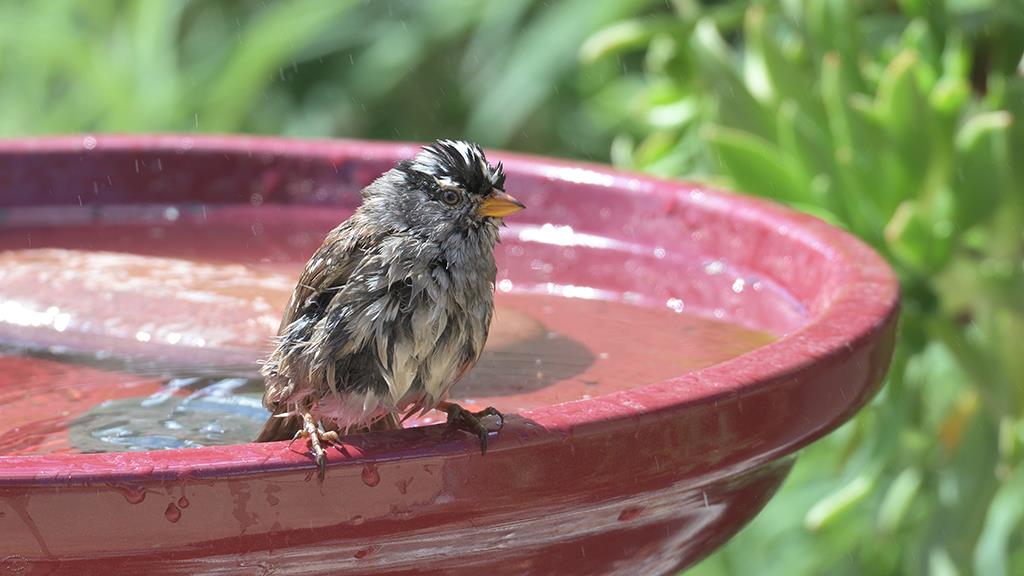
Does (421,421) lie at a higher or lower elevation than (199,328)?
lower

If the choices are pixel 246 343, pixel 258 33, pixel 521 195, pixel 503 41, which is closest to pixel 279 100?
pixel 258 33

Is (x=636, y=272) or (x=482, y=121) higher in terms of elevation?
(x=636, y=272)

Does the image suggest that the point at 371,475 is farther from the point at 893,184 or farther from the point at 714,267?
the point at 893,184

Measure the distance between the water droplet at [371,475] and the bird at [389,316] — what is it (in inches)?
9.8

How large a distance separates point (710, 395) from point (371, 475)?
1.51 ft

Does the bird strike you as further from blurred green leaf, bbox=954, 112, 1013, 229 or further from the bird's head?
blurred green leaf, bbox=954, 112, 1013, 229

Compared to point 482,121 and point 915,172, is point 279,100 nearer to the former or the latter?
point 482,121

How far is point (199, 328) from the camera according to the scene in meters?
2.87

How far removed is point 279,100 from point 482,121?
1253mm

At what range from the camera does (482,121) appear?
588 centimetres

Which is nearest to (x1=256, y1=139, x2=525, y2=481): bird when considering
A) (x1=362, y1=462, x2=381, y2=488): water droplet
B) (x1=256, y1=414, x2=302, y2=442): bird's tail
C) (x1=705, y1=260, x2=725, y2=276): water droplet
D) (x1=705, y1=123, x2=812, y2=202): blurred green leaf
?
(x1=256, y1=414, x2=302, y2=442): bird's tail

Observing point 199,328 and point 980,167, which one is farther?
point 980,167

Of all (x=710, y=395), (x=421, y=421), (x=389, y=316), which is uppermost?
(x=389, y=316)

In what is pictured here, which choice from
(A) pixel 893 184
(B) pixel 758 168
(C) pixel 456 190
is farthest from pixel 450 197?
(A) pixel 893 184
